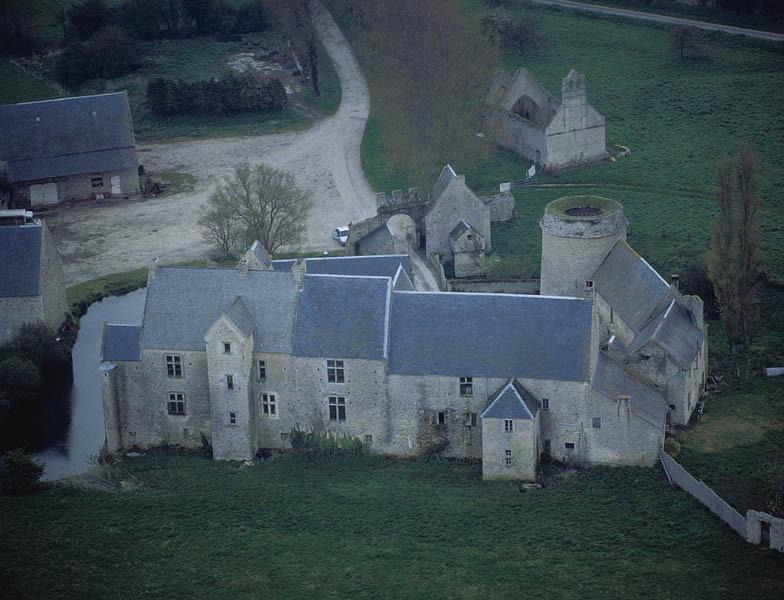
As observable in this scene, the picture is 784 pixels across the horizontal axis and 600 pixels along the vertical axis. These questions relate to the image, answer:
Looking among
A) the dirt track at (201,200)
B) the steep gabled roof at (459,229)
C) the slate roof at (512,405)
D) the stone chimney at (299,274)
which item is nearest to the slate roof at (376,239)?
the steep gabled roof at (459,229)

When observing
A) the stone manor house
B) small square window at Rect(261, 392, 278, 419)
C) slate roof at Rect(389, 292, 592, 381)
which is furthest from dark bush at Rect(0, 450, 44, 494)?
slate roof at Rect(389, 292, 592, 381)

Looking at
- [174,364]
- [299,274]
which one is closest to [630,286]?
[299,274]

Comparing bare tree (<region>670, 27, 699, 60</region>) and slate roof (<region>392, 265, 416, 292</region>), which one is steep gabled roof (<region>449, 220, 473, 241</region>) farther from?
bare tree (<region>670, 27, 699, 60</region>)

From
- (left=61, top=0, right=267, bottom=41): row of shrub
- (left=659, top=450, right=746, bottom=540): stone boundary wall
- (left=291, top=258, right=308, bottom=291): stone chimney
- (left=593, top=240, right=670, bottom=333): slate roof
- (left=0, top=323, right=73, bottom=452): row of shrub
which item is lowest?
(left=659, top=450, right=746, bottom=540): stone boundary wall

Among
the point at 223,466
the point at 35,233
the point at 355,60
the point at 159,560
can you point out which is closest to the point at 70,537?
the point at 159,560

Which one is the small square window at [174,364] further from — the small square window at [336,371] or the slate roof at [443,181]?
the slate roof at [443,181]
